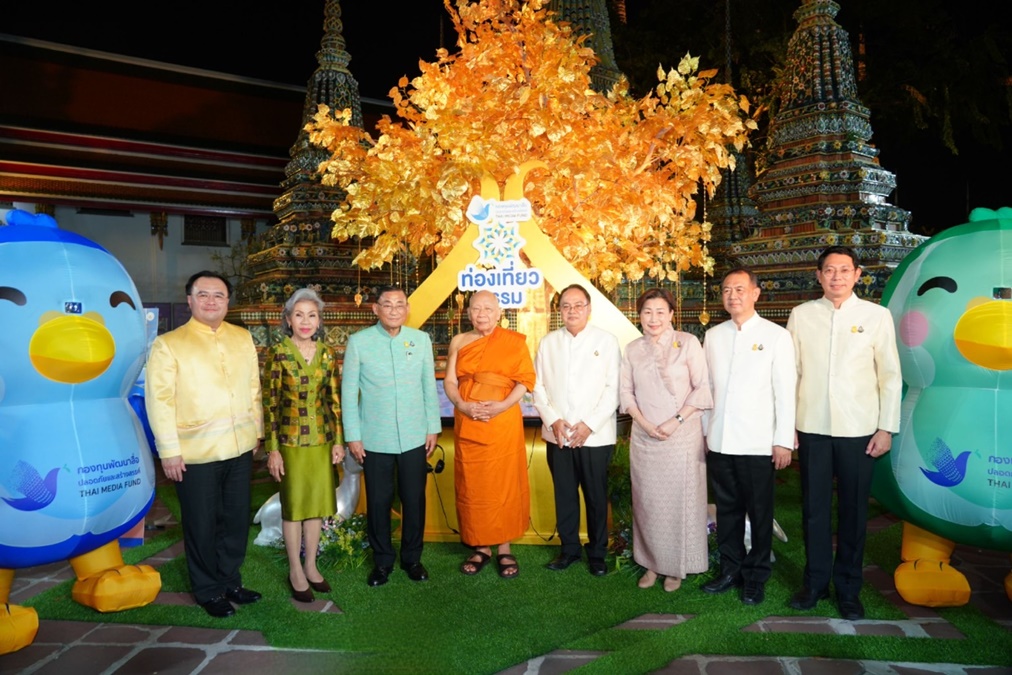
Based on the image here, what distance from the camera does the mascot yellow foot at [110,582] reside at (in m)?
3.80

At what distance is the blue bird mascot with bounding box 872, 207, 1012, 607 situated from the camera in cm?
346

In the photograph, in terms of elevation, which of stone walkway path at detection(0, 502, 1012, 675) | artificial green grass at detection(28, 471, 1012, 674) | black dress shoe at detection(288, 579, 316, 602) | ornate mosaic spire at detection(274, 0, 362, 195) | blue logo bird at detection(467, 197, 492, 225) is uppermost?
ornate mosaic spire at detection(274, 0, 362, 195)

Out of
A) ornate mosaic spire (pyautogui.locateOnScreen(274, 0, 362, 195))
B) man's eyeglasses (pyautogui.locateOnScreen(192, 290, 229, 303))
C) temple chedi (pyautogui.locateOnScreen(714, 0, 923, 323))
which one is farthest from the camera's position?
ornate mosaic spire (pyautogui.locateOnScreen(274, 0, 362, 195))

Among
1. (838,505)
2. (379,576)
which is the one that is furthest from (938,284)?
(379,576)

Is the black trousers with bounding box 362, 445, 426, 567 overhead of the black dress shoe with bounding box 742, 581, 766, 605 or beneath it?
overhead

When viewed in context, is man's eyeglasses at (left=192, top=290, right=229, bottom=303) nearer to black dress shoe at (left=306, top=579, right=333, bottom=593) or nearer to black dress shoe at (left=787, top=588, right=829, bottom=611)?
black dress shoe at (left=306, top=579, right=333, bottom=593)

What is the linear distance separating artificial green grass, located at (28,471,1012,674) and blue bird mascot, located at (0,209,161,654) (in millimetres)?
530

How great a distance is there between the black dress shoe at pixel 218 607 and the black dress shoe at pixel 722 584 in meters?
2.68

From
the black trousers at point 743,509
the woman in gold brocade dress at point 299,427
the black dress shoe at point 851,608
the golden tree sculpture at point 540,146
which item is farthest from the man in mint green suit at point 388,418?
the black dress shoe at point 851,608

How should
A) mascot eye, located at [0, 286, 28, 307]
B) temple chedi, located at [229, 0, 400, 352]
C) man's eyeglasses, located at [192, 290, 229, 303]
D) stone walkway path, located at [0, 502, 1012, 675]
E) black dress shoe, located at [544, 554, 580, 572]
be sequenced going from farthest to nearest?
1. temple chedi, located at [229, 0, 400, 352]
2. black dress shoe, located at [544, 554, 580, 572]
3. man's eyeglasses, located at [192, 290, 229, 303]
4. mascot eye, located at [0, 286, 28, 307]
5. stone walkway path, located at [0, 502, 1012, 675]

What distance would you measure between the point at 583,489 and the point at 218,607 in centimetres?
220

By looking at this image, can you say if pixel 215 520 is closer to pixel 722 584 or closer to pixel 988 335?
pixel 722 584

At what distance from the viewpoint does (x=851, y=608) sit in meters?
3.64

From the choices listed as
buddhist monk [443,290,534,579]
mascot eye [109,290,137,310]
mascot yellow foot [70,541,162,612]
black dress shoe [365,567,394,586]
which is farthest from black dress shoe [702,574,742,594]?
mascot eye [109,290,137,310]
